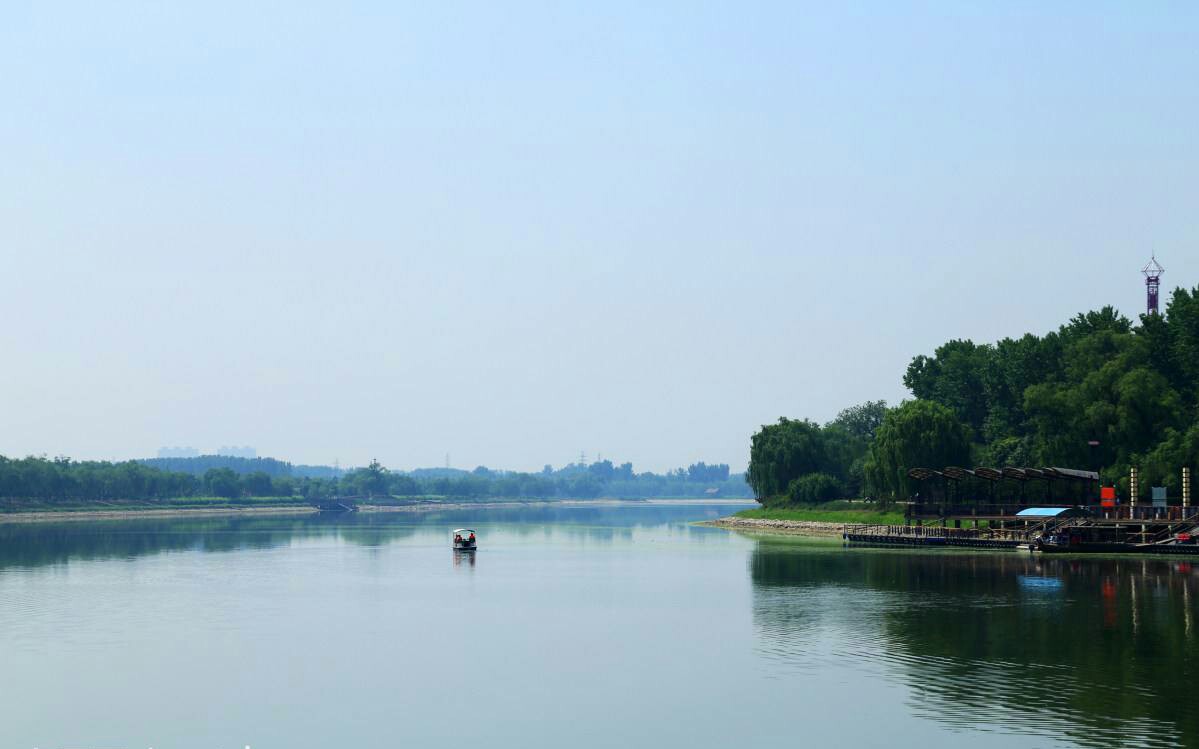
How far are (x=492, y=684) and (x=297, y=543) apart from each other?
116637 millimetres

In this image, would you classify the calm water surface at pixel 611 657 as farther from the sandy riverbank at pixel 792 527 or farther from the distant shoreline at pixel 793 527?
the sandy riverbank at pixel 792 527

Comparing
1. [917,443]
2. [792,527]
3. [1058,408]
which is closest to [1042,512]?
[1058,408]

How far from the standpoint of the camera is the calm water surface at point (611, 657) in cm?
4047

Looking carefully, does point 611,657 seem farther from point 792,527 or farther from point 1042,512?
point 792,527

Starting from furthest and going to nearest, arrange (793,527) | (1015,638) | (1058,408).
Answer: (793,527)
(1058,408)
(1015,638)

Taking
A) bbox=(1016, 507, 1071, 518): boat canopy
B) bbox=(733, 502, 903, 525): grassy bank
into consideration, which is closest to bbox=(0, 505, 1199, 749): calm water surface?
bbox=(1016, 507, 1071, 518): boat canopy

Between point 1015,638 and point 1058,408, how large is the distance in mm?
85179

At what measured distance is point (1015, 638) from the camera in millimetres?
56969

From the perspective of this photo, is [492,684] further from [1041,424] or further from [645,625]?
[1041,424]

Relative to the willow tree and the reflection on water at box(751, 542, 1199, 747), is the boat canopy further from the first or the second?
the willow tree

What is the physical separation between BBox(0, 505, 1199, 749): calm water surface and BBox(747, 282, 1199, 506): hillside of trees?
28.4 meters

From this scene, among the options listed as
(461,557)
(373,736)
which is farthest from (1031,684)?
(461,557)

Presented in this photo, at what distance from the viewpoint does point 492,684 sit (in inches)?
1939

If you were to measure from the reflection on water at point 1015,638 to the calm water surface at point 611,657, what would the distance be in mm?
196
